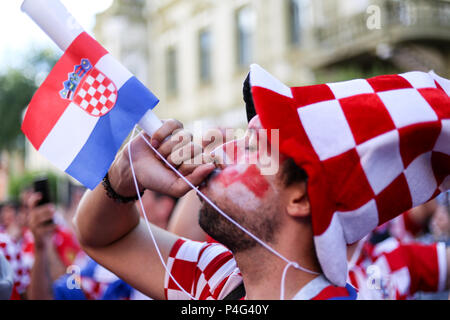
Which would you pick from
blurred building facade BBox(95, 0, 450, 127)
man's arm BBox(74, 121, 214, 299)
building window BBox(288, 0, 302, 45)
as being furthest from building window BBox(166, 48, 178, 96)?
man's arm BBox(74, 121, 214, 299)

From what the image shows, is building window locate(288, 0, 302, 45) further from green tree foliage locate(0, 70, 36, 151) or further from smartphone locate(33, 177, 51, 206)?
green tree foliage locate(0, 70, 36, 151)

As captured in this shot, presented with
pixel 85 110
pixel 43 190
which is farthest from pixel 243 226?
pixel 43 190

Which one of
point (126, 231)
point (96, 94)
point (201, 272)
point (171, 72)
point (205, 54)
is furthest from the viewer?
point (171, 72)

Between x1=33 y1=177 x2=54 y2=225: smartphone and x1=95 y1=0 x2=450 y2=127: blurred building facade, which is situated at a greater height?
x1=95 y1=0 x2=450 y2=127: blurred building facade

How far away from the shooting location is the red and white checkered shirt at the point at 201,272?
5.17 ft

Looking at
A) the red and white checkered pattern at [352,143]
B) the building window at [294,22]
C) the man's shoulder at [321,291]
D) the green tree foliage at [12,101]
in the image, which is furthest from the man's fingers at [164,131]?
the green tree foliage at [12,101]

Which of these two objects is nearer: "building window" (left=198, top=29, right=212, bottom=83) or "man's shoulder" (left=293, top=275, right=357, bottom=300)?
"man's shoulder" (left=293, top=275, right=357, bottom=300)

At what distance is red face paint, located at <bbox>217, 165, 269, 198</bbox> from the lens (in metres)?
1.39

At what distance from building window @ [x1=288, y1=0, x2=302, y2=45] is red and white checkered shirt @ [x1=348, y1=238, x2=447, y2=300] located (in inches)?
432

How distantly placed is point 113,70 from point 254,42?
12.5 metres

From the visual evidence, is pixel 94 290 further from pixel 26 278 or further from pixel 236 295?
pixel 236 295

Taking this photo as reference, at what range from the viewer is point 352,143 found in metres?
1.30

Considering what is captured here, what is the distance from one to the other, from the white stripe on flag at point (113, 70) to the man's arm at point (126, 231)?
20 centimetres

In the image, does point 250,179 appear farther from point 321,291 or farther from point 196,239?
point 196,239
